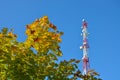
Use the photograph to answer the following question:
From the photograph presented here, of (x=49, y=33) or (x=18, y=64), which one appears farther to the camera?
(x=49, y=33)

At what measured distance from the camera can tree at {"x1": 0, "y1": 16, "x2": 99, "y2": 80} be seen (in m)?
14.9

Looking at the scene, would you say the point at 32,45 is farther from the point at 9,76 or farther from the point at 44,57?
the point at 9,76

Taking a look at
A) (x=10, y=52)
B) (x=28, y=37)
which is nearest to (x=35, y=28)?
(x=28, y=37)

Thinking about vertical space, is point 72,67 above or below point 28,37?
below

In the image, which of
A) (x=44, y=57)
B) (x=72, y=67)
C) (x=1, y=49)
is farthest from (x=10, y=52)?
(x=72, y=67)

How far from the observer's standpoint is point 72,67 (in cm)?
1595

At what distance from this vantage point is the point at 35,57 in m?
15.5

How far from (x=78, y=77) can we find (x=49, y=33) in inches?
84.1

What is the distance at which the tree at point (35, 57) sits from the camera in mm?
14930

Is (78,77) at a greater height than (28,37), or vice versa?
(28,37)

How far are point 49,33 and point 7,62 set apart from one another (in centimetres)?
231

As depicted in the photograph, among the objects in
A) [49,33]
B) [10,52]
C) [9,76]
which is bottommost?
[9,76]

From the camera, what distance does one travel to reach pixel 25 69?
14914 millimetres

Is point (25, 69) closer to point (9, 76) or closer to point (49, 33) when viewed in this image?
point (9, 76)
